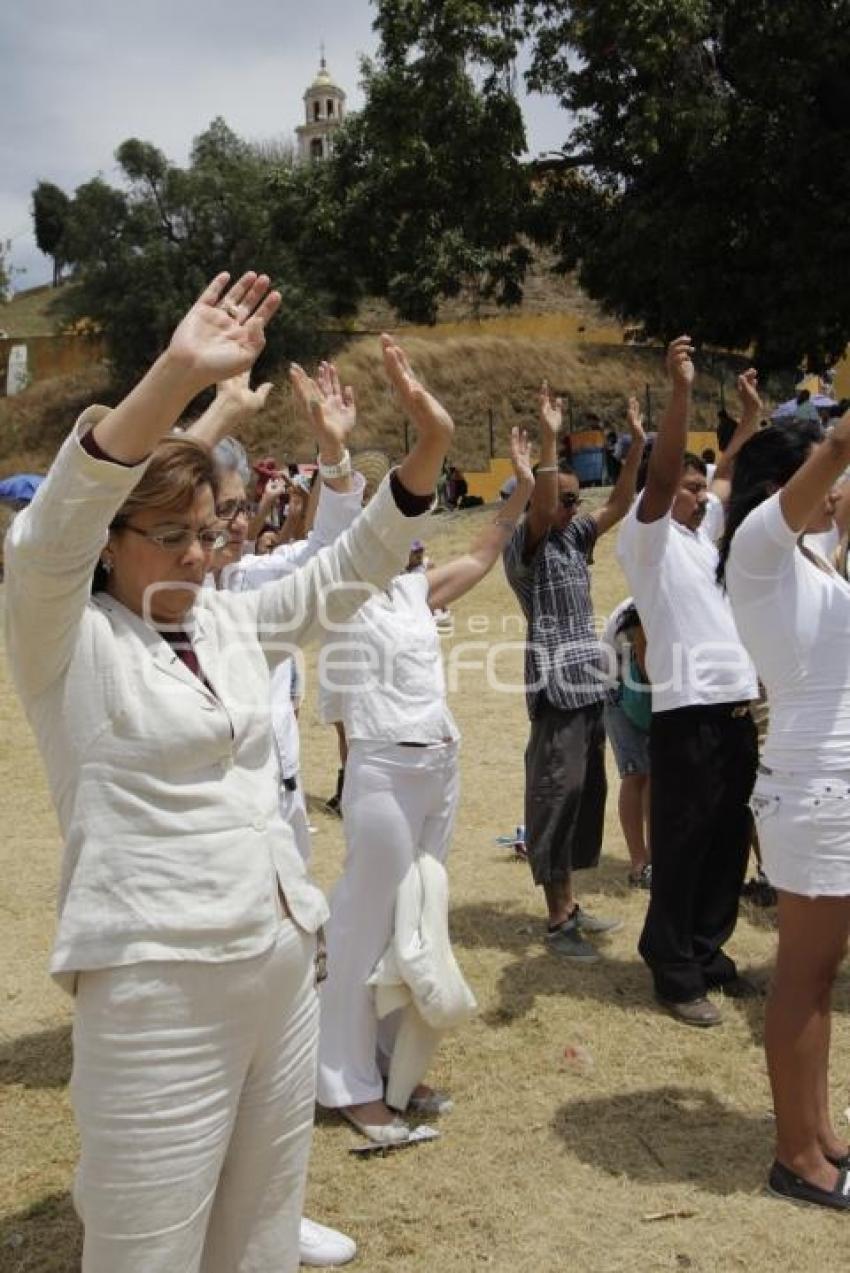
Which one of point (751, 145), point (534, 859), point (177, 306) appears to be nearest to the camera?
point (534, 859)

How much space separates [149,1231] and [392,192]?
20.6m

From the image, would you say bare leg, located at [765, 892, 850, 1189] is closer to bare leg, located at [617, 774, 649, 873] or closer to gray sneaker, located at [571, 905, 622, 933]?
gray sneaker, located at [571, 905, 622, 933]

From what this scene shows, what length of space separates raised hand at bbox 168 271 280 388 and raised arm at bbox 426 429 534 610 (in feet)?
6.79

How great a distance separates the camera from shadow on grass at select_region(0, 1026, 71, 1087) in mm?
4293

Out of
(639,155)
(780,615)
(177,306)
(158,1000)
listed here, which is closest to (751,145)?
(639,155)

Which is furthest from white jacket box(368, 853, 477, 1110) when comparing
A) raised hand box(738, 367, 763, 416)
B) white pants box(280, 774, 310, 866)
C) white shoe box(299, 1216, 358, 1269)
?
raised hand box(738, 367, 763, 416)

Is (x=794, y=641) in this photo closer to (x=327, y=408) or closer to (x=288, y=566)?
(x=327, y=408)

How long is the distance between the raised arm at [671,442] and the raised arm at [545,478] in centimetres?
55

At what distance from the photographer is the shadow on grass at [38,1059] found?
4.29 m

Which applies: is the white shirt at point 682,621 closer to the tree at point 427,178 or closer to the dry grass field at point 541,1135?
the dry grass field at point 541,1135

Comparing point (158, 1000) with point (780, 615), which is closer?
point (158, 1000)

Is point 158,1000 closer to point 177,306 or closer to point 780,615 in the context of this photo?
point 780,615

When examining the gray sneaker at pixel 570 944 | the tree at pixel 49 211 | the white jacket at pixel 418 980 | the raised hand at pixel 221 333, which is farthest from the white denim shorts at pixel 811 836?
the tree at pixel 49 211

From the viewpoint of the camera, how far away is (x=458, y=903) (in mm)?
6125
